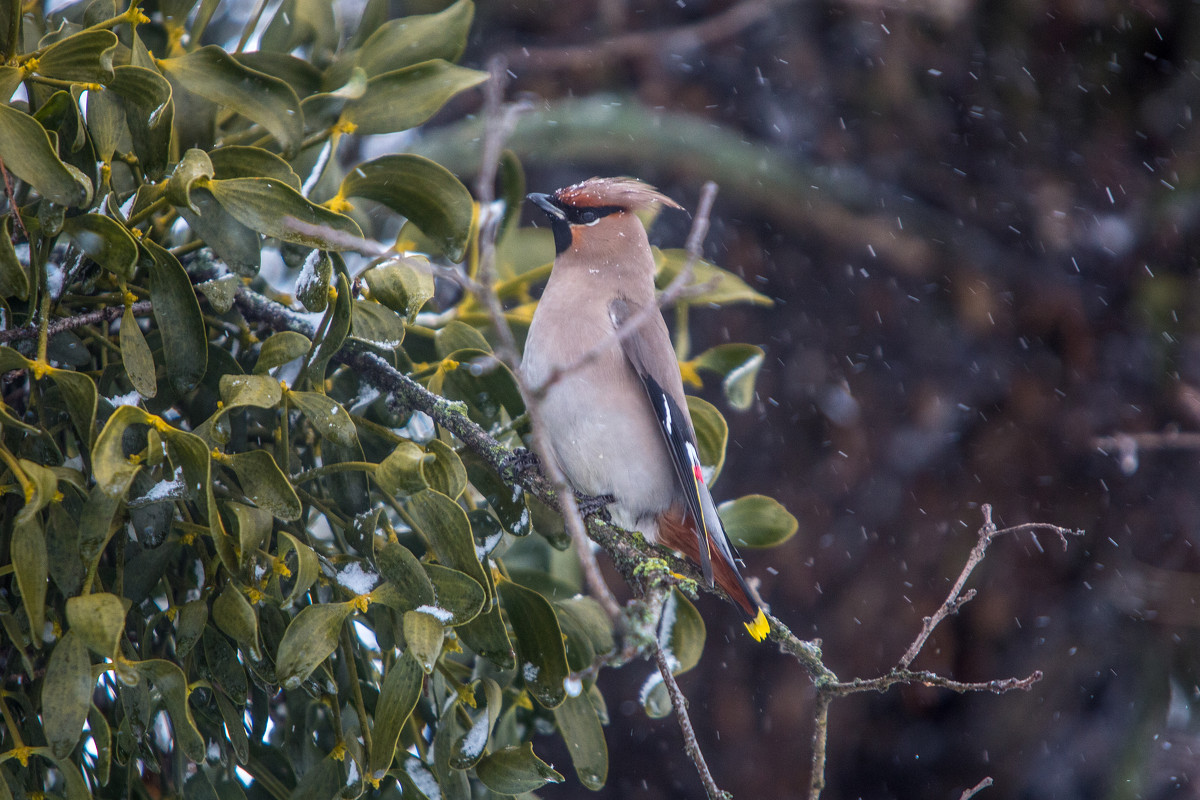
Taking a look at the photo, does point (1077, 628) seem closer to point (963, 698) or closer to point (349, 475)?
point (963, 698)

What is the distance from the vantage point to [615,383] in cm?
165

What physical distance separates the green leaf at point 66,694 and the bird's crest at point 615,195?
120 cm

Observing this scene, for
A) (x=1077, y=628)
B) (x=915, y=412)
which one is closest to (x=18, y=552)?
(x=915, y=412)

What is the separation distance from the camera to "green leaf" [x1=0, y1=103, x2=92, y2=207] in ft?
2.54

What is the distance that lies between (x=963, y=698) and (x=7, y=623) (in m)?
1.89

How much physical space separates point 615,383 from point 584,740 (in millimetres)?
695

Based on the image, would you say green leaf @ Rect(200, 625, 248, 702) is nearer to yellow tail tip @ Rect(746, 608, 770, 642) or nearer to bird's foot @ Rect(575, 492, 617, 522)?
yellow tail tip @ Rect(746, 608, 770, 642)

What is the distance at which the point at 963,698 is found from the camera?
2133 mm

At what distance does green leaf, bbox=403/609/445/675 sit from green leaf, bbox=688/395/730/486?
1.81ft

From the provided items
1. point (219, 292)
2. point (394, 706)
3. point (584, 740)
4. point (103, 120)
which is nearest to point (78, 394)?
point (219, 292)

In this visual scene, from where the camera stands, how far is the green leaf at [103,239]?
825mm

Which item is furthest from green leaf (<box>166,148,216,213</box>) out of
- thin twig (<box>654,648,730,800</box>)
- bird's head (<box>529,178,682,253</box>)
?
bird's head (<box>529,178,682,253</box>)

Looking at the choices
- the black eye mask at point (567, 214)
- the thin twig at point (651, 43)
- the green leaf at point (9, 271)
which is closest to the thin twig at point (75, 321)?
the green leaf at point (9, 271)

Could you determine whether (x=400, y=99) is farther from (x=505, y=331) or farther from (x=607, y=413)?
(x=607, y=413)
